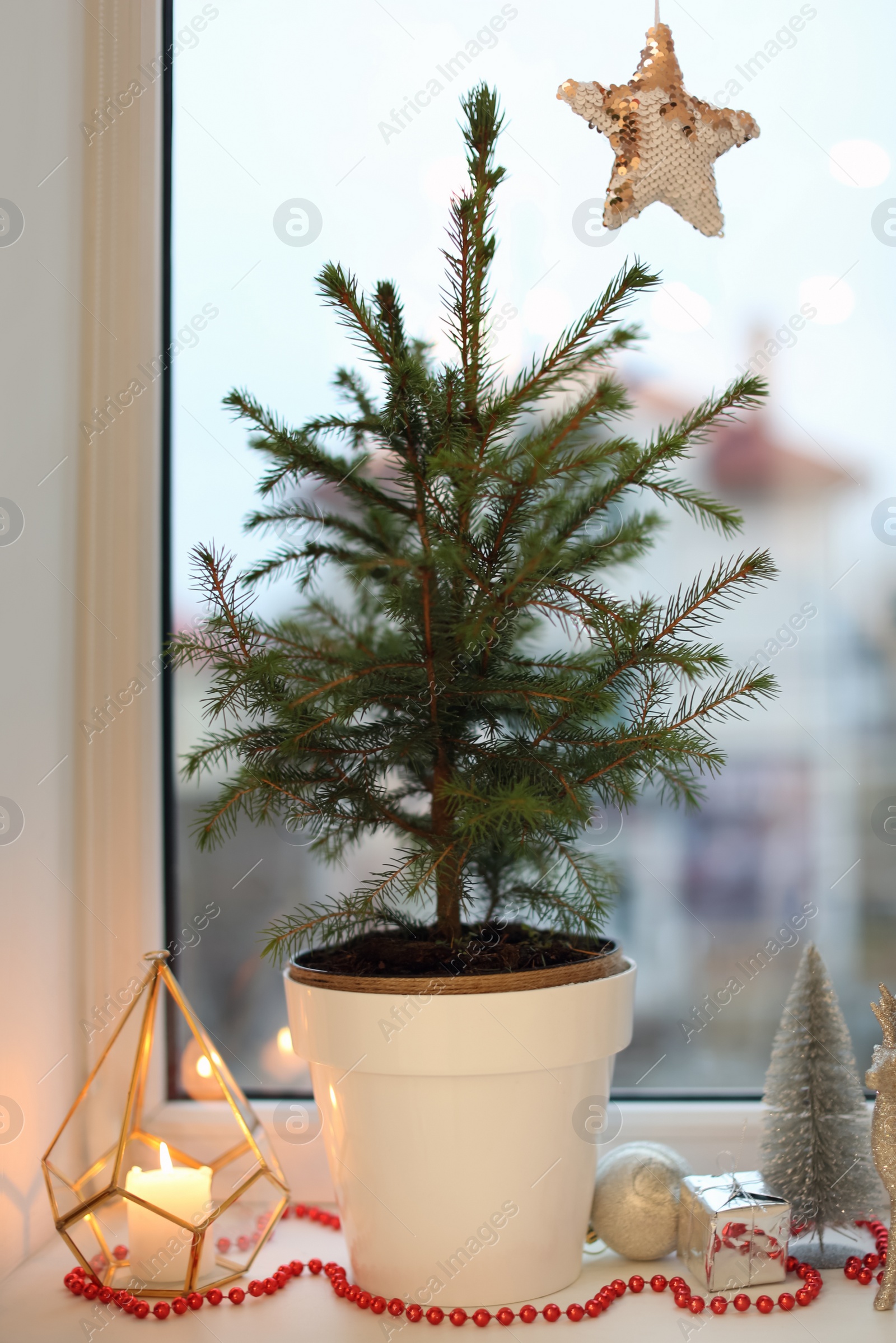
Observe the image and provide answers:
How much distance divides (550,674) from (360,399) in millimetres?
394

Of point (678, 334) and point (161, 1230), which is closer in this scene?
point (161, 1230)

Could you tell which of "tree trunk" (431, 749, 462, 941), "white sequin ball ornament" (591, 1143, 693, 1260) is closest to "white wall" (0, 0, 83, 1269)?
"tree trunk" (431, 749, 462, 941)

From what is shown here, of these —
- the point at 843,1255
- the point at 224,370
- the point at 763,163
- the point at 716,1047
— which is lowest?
the point at 843,1255

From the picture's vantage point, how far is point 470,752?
96 centimetres

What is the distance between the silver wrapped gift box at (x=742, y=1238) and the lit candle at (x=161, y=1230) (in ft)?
1.56

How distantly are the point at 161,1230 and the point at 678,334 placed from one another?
116 cm

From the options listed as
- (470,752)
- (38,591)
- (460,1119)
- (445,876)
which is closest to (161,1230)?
(460,1119)

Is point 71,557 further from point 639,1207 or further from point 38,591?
point 639,1207

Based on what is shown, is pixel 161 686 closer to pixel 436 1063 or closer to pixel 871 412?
pixel 436 1063

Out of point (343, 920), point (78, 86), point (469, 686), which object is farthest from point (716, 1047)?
point (78, 86)

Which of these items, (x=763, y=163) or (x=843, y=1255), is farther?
(x=763, y=163)

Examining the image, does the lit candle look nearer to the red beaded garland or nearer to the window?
the red beaded garland

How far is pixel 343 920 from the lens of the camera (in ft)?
3.45

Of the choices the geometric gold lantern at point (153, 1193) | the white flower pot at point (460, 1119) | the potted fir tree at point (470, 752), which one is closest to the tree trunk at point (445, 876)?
the potted fir tree at point (470, 752)
